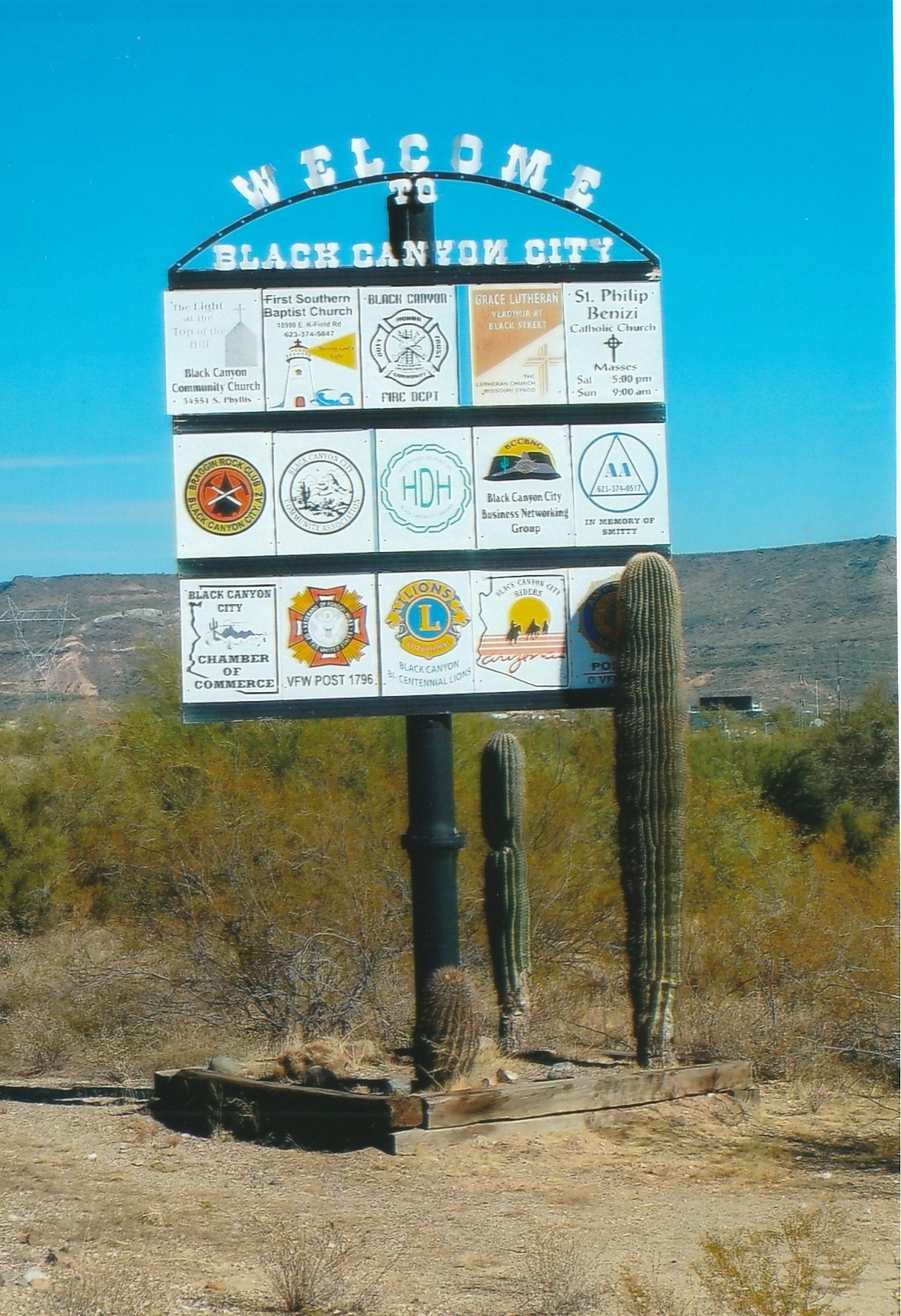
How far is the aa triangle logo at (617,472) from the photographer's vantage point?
9898mm

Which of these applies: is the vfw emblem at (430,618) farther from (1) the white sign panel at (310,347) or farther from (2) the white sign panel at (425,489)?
(1) the white sign panel at (310,347)

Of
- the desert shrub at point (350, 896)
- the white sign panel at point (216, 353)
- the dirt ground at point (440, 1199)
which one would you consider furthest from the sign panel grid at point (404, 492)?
the desert shrub at point (350, 896)

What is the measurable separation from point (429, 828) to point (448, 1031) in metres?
1.39

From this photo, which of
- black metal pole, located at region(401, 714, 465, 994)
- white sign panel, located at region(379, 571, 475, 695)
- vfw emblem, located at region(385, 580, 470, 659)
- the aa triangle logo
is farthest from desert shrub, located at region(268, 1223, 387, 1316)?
the aa triangle logo

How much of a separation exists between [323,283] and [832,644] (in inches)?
1296

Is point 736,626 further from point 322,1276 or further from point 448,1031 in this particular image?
point 322,1276

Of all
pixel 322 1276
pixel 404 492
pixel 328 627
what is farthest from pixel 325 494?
pixel 322 1276

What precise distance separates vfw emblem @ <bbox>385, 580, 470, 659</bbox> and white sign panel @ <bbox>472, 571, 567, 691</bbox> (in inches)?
6.6

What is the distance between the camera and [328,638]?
9.71 meters

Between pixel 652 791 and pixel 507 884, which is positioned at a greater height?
pixel 652 791

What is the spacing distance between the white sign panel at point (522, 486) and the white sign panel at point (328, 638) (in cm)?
101

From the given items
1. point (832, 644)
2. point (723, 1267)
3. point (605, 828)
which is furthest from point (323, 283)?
point (832, 644)

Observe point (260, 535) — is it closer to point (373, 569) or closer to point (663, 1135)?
point (373, 569)

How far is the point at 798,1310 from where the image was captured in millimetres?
5121
